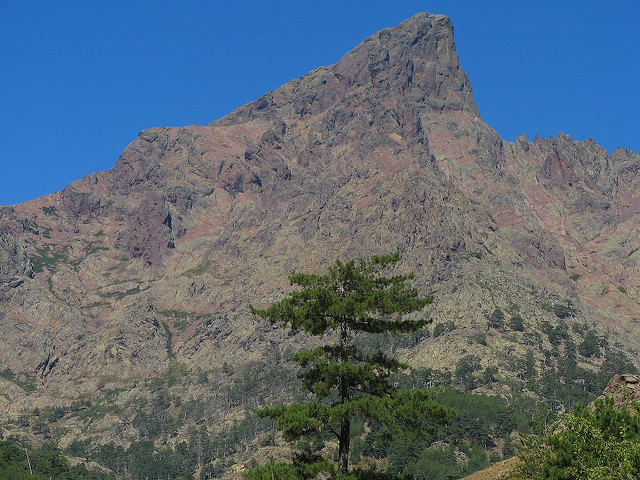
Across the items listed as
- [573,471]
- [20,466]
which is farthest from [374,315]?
[20,466]

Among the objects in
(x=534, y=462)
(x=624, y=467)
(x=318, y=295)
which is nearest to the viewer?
(x=624, y=467)

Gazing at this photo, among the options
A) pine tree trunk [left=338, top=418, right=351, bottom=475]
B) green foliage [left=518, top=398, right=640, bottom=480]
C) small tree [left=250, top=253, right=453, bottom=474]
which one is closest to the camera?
green foliage [left=518, top=398, right=640, bottom=480]

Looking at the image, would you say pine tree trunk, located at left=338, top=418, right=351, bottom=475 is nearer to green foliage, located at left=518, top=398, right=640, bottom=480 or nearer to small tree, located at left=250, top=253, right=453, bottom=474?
small tree, located at left=250, top=253, right=453, bottom=474

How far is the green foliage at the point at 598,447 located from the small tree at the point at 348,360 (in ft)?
22.0

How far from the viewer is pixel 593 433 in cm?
3562

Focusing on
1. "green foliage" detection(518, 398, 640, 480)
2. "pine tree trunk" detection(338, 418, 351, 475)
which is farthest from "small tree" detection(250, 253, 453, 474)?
"green foliage" detection(518, 398, 640, 480)

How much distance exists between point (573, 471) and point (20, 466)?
182331mm

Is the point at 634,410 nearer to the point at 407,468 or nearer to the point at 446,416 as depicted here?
the point at 446,416

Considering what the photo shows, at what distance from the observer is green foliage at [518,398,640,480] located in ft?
112

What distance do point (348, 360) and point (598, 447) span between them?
1466cm

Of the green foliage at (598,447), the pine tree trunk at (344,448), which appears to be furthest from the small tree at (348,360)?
the green foliage at (598,447)

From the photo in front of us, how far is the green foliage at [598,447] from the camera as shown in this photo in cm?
3419

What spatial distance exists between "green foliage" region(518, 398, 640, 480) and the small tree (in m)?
6.71

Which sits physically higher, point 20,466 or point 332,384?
point 332,384
